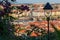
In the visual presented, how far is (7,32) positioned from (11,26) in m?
0.11

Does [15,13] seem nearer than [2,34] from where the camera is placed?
No

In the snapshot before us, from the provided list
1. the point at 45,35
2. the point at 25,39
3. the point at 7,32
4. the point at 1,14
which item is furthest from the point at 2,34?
the point at 45,35

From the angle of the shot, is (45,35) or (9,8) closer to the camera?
(9,8)

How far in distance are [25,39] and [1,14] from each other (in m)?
0.67

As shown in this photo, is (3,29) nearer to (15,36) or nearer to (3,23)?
(3,23)

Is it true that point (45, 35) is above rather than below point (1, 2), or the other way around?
below

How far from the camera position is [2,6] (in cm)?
267

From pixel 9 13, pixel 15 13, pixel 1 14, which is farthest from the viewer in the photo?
pixel 15 13

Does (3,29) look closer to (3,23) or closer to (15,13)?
(3,23)

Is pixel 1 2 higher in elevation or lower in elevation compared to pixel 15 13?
higher

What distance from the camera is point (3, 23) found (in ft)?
8.86

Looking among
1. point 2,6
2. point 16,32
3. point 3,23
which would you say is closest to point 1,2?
point 2,6

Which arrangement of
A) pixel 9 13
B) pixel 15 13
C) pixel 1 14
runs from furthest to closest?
pixel 15 13, pixel 9 13, pixel 1 14

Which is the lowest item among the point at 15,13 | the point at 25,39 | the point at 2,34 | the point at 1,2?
the point at 25,39
